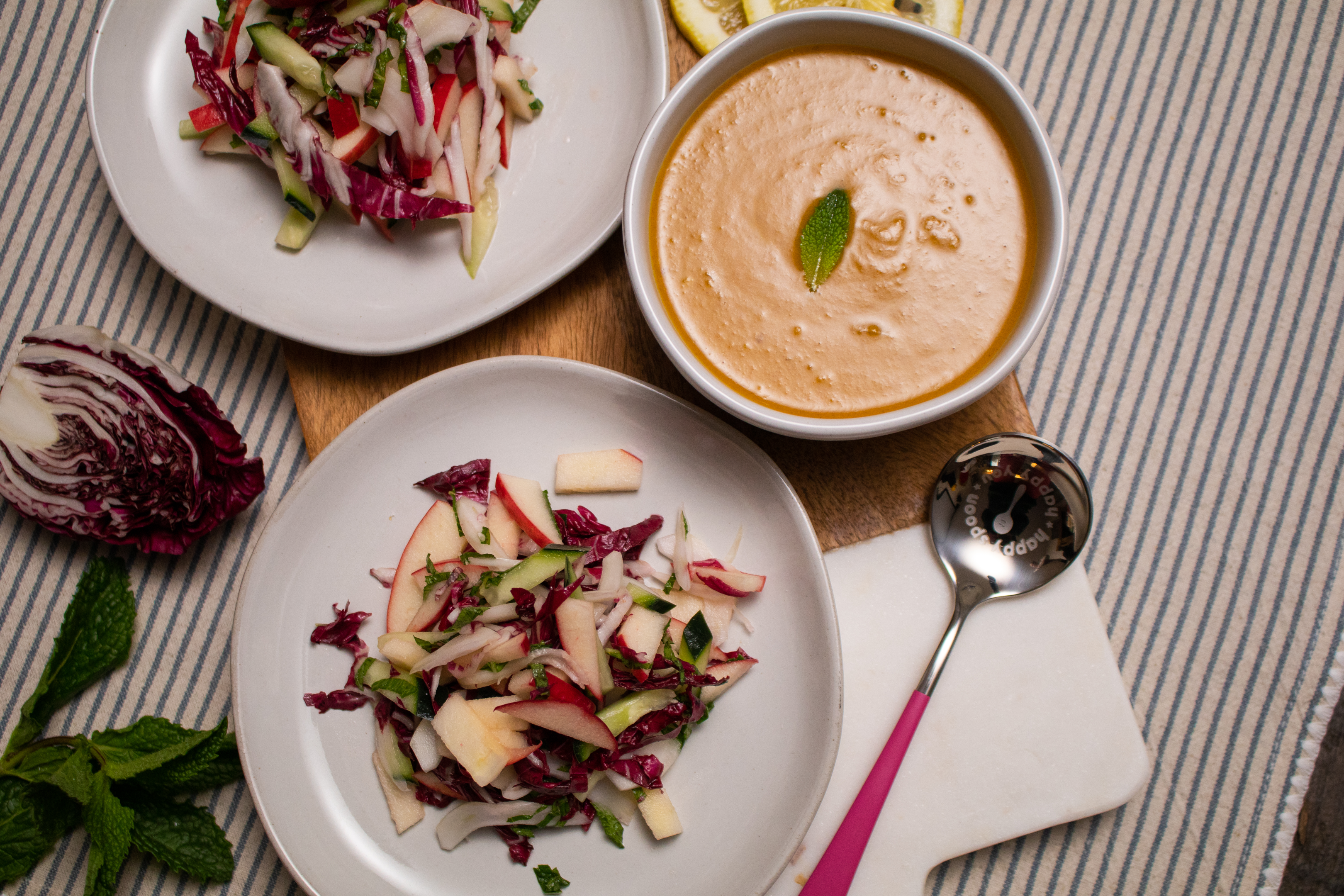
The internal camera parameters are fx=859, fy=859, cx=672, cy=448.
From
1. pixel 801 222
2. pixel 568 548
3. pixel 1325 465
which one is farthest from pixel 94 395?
pixel 1325 465

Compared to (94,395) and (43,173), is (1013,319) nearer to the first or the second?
(94,395)

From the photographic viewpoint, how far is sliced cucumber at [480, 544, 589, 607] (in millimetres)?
1624

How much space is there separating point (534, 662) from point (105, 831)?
3.28ft

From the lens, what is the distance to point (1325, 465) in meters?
1.96

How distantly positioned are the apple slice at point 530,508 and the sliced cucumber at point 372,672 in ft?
1.25

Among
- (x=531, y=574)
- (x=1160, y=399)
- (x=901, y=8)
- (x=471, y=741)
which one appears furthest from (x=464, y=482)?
(x=1160, y=399)

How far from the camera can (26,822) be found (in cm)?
185

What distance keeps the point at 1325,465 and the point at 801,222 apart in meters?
1.40

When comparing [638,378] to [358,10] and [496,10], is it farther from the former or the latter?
[358,10]

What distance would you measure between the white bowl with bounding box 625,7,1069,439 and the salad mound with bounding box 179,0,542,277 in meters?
0.41

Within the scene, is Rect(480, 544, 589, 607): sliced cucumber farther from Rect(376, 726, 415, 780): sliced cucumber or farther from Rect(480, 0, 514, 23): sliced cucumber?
Rect(480, 0, 514, 23): sliced cucumber

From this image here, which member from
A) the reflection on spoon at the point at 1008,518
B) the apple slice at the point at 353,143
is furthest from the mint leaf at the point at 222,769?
the reflection on spoon at the point at 1008,518

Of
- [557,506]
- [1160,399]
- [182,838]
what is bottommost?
[182,838]

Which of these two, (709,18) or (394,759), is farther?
(709,18)
